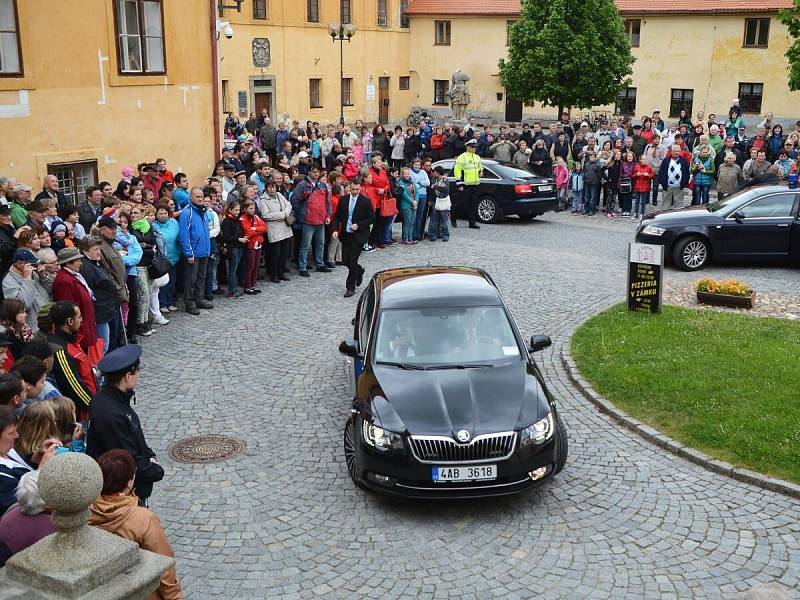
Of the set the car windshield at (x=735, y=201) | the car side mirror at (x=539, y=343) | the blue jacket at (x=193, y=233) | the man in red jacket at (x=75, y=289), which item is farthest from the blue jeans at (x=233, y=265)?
the car windshield at (x=735, y=201)

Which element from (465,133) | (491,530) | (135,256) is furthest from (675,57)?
(491,530)

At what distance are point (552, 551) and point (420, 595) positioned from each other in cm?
131

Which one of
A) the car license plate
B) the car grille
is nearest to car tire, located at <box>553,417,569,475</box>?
the car grille

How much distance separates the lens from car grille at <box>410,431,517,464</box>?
7.73 m

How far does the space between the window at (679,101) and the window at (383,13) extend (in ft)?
55.2

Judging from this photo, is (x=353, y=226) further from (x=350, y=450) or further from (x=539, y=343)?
(x=350, y=450)

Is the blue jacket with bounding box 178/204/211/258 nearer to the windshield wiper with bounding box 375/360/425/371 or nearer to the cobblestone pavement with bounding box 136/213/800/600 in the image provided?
the cobblestone pavement with bounding box 136/213/800/600

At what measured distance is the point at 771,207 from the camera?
57.7ft

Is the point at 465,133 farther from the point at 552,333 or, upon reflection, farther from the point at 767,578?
the point at 767,578

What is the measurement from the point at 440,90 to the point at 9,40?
132 feet

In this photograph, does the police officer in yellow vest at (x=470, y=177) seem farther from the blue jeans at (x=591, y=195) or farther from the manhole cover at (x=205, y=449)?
the manhole cover at (x=205, y=449)

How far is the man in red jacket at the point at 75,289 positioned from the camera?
1041cm

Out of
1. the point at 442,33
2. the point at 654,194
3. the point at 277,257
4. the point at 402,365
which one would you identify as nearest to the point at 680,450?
the point at 402,365

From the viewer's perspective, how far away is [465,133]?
106 ft
